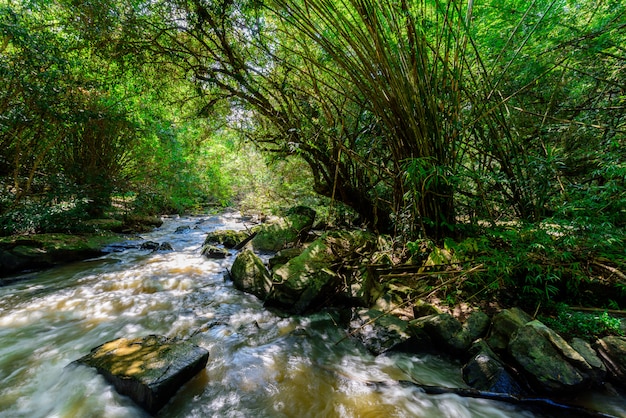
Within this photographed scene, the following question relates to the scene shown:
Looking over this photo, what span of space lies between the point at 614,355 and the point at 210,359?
3212mm

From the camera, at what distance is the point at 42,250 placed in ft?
14.7

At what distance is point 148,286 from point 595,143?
6.48 m

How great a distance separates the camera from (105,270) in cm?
452

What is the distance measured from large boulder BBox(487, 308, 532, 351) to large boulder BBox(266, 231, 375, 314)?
1649mm

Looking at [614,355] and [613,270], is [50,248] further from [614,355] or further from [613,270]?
[613,270]

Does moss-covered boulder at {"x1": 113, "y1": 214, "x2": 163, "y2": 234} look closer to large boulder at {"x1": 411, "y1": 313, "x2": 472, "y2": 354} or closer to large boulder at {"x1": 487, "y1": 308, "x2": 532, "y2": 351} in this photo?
large boulder at {"x1": 411, "y1": 313, "x2": 472, "y2": 354}

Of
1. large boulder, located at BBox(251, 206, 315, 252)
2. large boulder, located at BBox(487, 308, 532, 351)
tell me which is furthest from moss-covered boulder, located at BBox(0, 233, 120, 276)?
large boulder, located at BBox(487, 308, 532, 351)

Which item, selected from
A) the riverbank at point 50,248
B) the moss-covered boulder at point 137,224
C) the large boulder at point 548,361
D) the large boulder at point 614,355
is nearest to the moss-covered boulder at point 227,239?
the riverbank at point 50,248

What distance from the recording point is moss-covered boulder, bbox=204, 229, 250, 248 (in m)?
6.50

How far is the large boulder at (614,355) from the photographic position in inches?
71.4

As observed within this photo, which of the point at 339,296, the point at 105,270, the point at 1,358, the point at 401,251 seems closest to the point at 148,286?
the point at 105,270

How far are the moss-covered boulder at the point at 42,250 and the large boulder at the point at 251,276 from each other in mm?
3453

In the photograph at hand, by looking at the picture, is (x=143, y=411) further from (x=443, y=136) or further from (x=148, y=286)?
(x=443, y=136)

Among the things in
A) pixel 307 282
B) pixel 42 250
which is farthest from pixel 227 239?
pixel 307 282
